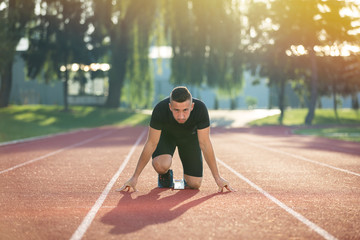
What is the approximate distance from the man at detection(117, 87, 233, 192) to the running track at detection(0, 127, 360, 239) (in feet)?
0.78

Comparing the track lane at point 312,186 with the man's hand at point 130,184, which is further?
the man's hand at point 130,184

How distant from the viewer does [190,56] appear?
3791 cm

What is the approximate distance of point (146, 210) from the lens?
6.41m

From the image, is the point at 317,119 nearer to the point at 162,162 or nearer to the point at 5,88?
the point at 5,88

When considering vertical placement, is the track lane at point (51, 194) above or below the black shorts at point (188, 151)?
below

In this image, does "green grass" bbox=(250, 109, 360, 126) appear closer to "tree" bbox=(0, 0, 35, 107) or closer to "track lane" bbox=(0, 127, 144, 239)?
"tree" bbox=(0, 0, 35, 107)

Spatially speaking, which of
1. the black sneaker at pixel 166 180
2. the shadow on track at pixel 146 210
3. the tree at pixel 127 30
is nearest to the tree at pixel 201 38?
the tree at pixel 127 30

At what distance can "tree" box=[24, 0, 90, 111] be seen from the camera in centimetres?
3919

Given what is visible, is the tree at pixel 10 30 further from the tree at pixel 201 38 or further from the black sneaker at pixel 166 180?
the black sneaker at pixel 166 180

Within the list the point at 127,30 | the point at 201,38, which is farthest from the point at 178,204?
the point at 127,30

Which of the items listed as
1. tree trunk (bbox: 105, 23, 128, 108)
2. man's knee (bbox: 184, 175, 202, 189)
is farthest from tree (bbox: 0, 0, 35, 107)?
man's knee (bbox: 184, 175, 202, 189)

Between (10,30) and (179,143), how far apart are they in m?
30.6

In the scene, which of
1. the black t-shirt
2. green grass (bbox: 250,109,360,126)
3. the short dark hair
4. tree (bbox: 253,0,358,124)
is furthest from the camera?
green grass (bbox: 250,109,360,126)

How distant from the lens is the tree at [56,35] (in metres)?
39.2
